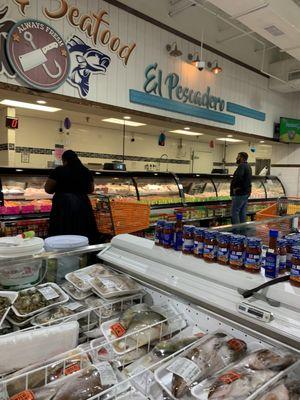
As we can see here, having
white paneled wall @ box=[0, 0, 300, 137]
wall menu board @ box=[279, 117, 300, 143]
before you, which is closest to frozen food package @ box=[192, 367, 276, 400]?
white paneled wall @ box=[0, 0, 300, 137]

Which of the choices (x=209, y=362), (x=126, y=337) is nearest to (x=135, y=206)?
(x=126, y=337)

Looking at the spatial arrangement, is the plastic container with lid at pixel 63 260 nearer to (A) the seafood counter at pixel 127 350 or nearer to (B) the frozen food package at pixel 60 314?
(A) the seafood counter at pixel 127 350

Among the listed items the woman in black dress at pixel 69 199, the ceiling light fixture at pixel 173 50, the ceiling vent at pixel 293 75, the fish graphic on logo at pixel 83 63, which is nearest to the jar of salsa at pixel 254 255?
the woman in black dress at pixel 69 199

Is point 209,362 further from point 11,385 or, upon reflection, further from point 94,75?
point 94,75

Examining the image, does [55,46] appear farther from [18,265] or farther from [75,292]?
[75,292]

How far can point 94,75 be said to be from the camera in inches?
185

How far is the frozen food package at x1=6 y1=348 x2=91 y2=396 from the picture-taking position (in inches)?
43.0

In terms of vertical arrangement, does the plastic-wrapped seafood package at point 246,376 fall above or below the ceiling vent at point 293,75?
below

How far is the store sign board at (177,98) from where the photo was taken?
17.9 ft

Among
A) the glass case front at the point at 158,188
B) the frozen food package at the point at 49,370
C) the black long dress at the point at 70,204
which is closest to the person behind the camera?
the frozen food package at the point at 49,370

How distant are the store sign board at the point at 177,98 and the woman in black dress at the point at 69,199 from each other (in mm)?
2079

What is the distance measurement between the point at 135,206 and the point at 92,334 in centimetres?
245

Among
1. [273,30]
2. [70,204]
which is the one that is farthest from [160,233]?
[273,30]

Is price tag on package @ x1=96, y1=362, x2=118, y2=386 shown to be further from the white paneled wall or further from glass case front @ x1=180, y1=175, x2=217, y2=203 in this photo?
glass case front @ x1=180, y1=175, x2=217, y2=203
